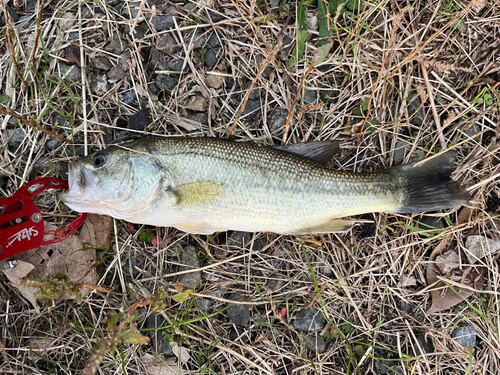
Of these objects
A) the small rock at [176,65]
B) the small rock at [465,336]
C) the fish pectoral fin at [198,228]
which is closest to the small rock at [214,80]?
the small rock at [176,65]

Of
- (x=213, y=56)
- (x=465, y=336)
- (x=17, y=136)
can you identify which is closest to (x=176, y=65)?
(x=213, y=56)

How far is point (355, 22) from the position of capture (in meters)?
3.86

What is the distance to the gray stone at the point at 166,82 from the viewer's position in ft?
12.7

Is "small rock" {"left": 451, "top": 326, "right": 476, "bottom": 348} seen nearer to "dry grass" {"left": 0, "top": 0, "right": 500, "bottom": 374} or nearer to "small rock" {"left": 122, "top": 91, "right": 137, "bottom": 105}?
"dry grass" {"left": 0, "top": 0, "right": 500, "bottom": 374}

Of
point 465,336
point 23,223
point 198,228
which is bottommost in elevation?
point 465,336

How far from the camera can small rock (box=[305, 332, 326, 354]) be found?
3844 millimetres

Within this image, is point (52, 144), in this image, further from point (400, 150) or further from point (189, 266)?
point (400, 150)

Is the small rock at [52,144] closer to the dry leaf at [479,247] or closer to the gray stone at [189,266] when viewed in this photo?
the gray stone at [189,266]

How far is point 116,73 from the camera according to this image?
3.87m

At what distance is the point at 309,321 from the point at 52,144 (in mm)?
3453

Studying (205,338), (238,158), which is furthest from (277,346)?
(238,158)

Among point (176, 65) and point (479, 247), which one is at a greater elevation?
point (176, 65)

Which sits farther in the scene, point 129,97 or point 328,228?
point 129,97

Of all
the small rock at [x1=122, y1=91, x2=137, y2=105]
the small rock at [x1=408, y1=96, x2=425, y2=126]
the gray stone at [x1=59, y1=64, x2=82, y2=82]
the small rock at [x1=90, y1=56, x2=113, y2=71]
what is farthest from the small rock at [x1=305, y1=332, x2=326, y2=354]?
the gray stone at [x1=59, y1=64, x2=82, y2=82]
